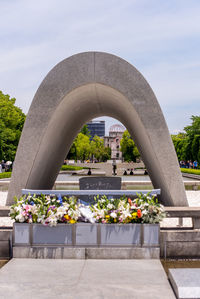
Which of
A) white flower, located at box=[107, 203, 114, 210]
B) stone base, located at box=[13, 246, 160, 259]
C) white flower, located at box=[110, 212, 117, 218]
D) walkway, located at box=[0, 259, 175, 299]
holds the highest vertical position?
white flower, located at box=[107, 203, 114, 210]

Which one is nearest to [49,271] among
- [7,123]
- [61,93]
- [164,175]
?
[164,175]

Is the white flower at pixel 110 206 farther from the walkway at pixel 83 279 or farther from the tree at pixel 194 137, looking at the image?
the tree at pixel 194 137

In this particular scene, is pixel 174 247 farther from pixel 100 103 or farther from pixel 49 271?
pixel 100 103

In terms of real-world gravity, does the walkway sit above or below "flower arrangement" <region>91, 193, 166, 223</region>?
below

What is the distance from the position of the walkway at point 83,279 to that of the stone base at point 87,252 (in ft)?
0.53

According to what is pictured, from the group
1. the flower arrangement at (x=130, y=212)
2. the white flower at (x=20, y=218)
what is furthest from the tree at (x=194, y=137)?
the white flower at (x=20, y=218)

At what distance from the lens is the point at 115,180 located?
13281 mm

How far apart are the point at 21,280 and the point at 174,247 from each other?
314 centimetres

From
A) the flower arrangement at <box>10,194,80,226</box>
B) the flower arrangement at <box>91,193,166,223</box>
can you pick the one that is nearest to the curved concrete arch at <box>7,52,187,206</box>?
the flower arrangement at <box>91,193,166,223</box>

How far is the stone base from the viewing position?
722 cm

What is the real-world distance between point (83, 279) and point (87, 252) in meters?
1.24

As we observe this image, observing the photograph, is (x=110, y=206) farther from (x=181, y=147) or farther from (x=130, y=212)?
(x=181, y=147)

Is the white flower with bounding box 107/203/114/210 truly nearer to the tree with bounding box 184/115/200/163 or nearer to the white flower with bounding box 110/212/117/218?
the white flower with bounding box 110/212/117/218

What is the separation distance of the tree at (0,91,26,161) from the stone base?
32.7 meters
